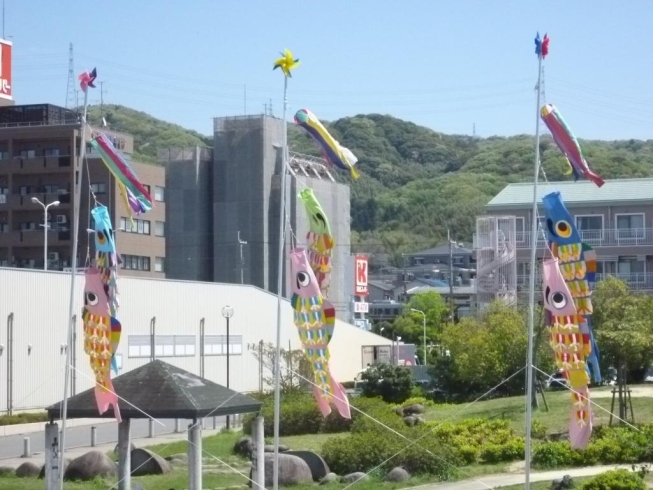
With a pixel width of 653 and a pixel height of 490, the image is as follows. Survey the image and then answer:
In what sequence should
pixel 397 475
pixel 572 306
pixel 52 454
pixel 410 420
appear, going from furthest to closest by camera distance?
pixel 410 420
pixel 397 475
pixel 52 454
pixel 572 306

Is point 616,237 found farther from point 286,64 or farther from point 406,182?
point 406,182

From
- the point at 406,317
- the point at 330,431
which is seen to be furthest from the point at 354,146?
the point at 330,431

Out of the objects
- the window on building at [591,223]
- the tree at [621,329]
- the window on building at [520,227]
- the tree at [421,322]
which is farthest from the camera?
the tree at [421,322]

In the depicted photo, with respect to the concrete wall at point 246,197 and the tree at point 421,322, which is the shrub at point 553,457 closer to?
the concrete wall at point 246,197

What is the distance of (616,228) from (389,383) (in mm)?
19680

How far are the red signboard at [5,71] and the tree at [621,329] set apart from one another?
135 feet

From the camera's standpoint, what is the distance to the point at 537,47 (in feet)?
63.4

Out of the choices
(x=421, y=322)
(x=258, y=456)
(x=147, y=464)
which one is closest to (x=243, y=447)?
(x=147, y=464)

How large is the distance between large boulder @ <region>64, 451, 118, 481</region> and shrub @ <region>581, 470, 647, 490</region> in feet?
36.2

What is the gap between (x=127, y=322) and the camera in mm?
50750

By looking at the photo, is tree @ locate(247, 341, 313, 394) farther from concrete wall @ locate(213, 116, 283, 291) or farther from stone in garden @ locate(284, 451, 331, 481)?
concrete wall @ locate(213, 116, 283, 291)

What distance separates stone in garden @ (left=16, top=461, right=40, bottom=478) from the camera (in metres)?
27.2

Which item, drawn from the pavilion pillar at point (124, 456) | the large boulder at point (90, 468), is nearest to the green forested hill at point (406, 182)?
the large boulder at point (90, 468)

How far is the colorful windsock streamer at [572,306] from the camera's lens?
19484 millimetres
